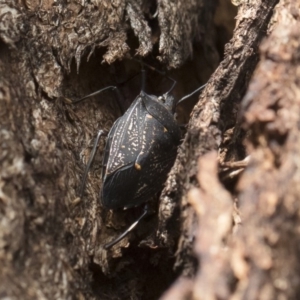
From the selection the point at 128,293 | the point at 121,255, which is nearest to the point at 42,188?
the point at 121,255

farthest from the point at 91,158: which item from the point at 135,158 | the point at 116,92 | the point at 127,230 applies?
the point at 116,92

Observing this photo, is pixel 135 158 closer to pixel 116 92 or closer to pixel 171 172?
pixel 116 92

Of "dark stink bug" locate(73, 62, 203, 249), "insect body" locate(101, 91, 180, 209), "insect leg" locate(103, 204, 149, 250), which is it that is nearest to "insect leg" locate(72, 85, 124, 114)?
"dark stink bug" locate(73, 62, 203, 249)

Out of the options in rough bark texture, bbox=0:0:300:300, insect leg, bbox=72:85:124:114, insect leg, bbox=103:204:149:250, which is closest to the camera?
rough bark texture, bbox=0:0:300:300

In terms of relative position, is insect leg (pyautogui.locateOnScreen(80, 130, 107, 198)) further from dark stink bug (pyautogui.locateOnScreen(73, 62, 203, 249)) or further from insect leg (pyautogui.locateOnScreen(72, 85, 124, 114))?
insect leg (pyautogui.locateOnScreen(72, 85, 124, 114))

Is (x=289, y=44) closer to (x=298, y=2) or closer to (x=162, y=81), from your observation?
(x=298, y=2)
